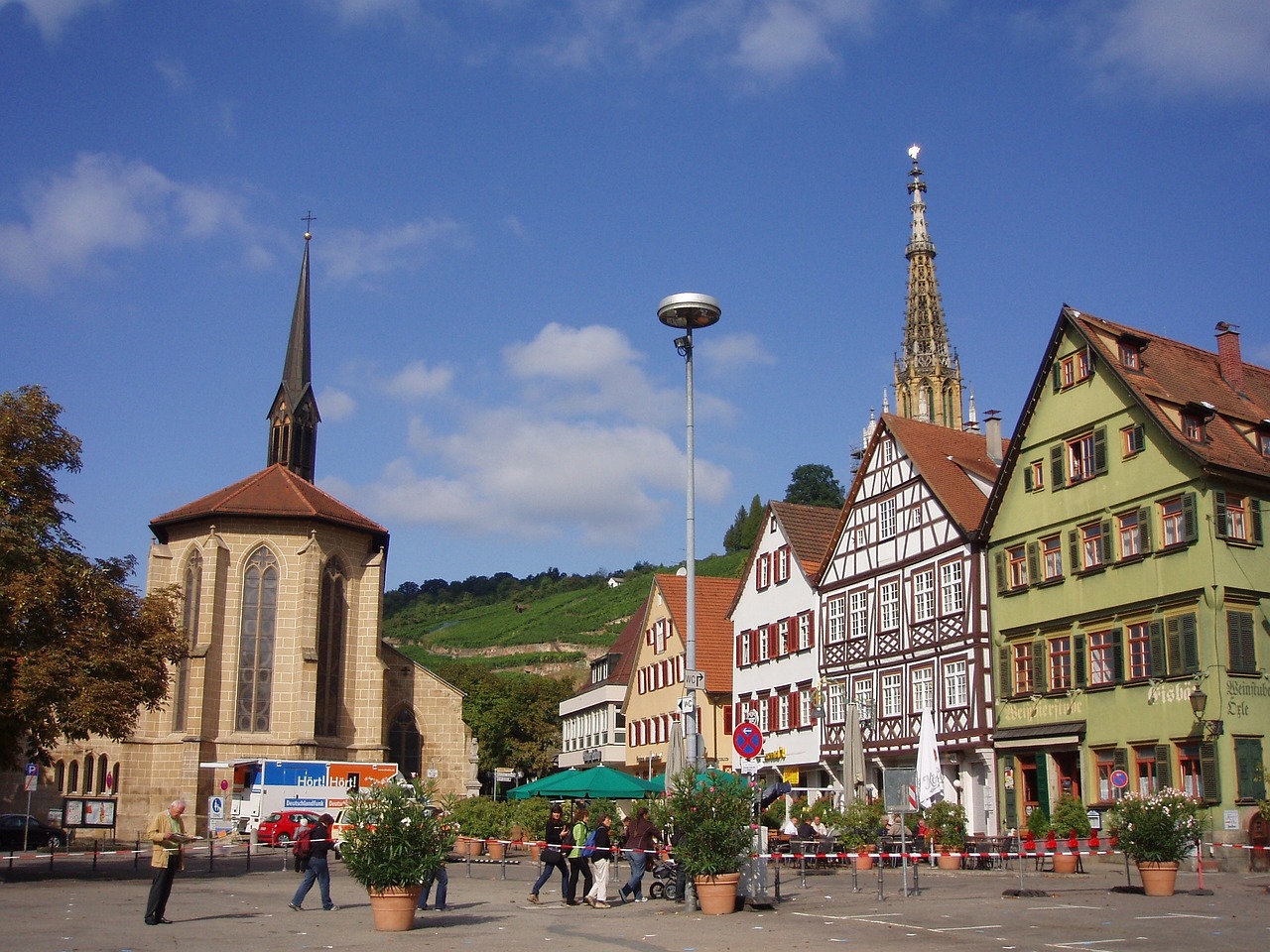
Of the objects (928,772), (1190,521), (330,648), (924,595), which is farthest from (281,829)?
(1190,521)

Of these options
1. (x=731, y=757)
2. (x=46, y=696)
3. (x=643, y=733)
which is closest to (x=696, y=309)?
(x=46, y=696)

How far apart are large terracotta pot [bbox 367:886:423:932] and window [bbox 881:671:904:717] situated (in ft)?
79.7

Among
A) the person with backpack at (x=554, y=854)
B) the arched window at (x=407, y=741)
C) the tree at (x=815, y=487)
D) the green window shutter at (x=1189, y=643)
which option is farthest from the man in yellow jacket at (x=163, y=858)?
the tree at (x=815, y=487)

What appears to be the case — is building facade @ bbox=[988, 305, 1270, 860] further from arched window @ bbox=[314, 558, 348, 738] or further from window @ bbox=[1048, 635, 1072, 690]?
arched window @ bbox=[314, 558, 348, 738]

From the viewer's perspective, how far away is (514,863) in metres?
32.3

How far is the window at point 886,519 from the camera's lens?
128 ft

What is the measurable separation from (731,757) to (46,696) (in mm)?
28472

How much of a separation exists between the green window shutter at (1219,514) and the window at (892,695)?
11805 mm

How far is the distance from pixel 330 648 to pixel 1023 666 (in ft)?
94.5

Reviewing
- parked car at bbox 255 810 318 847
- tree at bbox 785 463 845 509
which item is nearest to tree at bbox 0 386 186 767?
parked car at bbox 255 810 318 847

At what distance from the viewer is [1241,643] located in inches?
1081

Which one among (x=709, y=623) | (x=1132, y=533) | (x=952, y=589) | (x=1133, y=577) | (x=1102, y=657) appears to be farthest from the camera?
(x=709, y=623)

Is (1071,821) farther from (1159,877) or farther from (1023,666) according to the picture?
(1159,877)

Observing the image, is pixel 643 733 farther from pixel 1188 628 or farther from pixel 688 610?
pixel 688 610
